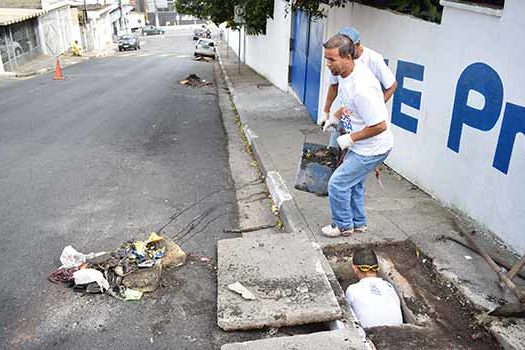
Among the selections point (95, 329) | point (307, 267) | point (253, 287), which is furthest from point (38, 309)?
point (307, 267)

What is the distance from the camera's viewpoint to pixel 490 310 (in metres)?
3.31

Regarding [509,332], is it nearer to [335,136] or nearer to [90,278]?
[335,136]

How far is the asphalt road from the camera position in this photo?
341 centimetres

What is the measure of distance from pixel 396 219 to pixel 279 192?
149 centimetres

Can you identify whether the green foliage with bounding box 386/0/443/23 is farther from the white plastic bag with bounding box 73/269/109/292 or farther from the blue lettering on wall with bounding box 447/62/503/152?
the white plastic bag with bounding box 73/269/109/292

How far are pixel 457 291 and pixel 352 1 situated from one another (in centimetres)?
503

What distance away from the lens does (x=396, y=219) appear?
186 inches

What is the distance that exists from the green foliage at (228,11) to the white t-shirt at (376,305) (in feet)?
44.9

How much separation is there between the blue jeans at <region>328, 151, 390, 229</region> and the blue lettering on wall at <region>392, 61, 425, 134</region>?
1.81m

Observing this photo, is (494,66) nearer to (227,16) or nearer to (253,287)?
(253,287)

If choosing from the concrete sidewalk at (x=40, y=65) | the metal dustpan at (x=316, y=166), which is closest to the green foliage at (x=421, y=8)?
the metal dustpan at (x=316, y=166)

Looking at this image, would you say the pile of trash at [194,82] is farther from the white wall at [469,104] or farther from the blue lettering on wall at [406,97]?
the blue lettering on wall at [406,97]

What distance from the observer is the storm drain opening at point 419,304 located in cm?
315

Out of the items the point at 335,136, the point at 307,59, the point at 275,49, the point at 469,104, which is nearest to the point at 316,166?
the point at 335,136
